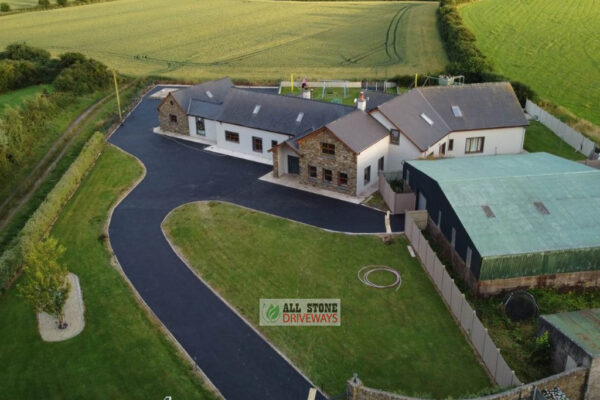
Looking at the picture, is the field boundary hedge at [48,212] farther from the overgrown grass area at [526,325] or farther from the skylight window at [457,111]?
the skylight window at [457,111]

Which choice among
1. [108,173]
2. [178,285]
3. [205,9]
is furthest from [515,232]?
[205,9]

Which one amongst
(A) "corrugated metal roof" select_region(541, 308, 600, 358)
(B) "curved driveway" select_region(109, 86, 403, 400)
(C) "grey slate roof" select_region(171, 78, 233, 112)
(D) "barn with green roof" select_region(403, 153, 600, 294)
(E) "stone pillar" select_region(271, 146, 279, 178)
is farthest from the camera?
(C) "grey slate roof" select_region(171, 78, 233, 112)

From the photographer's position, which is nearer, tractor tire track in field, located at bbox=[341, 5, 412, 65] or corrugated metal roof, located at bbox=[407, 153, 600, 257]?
corrugated metal roof, located at bbox=[407, 153, 600, 257]

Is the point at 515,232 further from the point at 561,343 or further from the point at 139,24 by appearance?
the point at 139,24

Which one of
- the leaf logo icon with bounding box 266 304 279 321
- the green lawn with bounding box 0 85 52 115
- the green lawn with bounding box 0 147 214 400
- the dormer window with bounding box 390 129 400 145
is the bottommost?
the leaf logo icon with bounding box 266 304 279 321

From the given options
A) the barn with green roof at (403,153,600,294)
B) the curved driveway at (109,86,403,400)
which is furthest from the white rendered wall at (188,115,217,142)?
the barn with green roof at (403,153,600,294)

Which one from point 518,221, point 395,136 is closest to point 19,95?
point 395,136

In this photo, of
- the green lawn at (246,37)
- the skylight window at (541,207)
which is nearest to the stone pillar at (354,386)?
the skylight window at (541,207)

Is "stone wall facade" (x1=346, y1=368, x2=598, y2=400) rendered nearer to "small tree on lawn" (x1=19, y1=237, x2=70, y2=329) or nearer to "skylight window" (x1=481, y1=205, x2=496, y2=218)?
"skylight window" (x1=481, y1=205, x2=496, y2=218)
